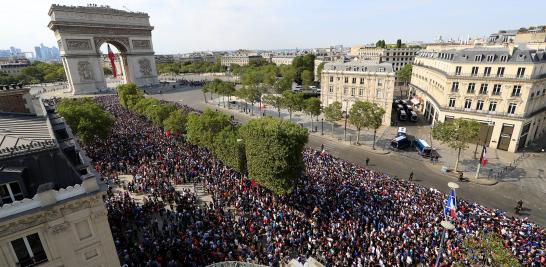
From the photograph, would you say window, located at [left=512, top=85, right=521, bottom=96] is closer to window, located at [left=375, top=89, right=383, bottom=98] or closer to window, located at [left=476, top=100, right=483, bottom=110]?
window, located at [left=476, top=100, right=483, bottom=110]

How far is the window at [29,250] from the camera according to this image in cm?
1286

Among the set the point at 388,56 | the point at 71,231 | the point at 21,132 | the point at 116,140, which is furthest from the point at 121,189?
the point at 388,56

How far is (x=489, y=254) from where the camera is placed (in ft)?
51.7

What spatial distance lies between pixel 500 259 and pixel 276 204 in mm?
17494

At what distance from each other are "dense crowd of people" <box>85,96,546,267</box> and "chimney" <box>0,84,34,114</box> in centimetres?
1117

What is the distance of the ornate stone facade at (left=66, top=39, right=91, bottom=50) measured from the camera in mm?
95375

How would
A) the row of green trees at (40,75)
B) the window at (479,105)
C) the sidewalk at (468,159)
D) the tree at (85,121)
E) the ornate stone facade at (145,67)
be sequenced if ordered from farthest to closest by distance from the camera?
the row of green trees at (40,75)
the ornate stone facade at (145,67)
the window at (479,105)
the tree at (85,121)
the sidewalk at (468,159)

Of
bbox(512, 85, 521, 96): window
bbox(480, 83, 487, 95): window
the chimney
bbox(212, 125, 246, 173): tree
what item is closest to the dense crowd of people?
bbox(212, 125, 246, 173): tree

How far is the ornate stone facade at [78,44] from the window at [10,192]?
104699mm

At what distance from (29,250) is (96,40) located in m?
109

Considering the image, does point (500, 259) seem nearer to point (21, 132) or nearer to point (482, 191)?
point (482, 191)

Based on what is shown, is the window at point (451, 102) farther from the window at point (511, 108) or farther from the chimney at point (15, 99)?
the chimney at point (15, 99)

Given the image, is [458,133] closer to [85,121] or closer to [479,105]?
[479,105]

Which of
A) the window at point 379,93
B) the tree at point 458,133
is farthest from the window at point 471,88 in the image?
the window at point 379,93
